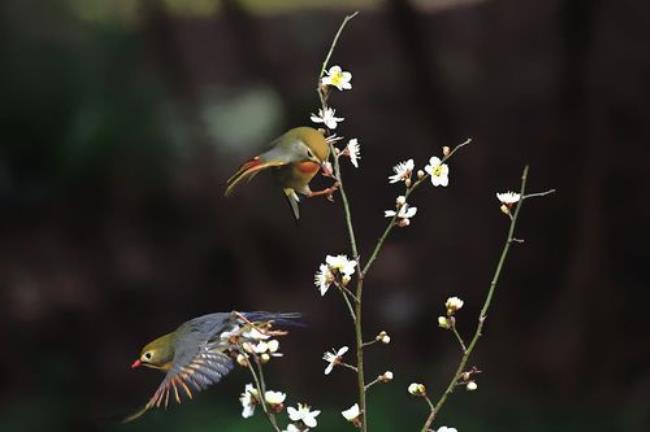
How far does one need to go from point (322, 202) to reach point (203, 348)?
6.64 feet

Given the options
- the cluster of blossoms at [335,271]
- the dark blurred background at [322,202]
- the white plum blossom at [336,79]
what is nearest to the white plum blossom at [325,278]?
the cluster of blossoms at [335,271]

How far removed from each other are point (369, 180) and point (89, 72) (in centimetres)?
74

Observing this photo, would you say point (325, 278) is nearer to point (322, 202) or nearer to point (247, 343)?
point (247, 343)

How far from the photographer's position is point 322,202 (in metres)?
2.67

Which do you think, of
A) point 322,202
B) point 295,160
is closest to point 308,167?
point 295,160

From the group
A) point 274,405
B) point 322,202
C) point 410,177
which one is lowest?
point 322,202

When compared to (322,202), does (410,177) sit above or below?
above

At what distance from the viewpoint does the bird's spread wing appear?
61cm

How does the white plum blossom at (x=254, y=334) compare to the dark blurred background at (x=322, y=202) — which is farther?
the dark blurred background at (x=322, y=202)

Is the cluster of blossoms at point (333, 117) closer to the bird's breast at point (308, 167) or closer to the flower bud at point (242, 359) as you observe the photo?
the bird's breast at point (308, 167)

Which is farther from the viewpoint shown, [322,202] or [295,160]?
[322,202]

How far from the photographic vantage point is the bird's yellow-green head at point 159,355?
0.64 m

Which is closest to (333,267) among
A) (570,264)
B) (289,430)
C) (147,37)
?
(289,430)

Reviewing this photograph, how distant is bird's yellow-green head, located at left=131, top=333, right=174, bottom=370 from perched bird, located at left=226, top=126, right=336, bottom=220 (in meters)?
0.11
